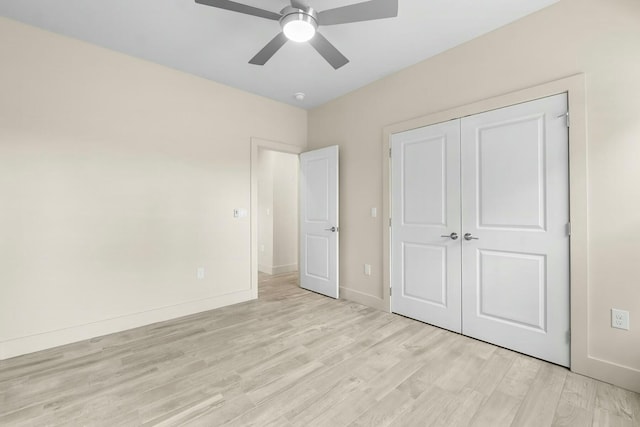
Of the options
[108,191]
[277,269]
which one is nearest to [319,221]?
[277,269]

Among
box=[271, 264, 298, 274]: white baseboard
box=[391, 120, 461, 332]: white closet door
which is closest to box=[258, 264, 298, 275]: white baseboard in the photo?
box=[271, 264, 298, 274]: white baseboard

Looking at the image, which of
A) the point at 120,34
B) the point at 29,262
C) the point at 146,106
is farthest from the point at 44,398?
the point at 120,34

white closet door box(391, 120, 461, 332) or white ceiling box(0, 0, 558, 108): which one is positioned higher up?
white ceiling box(0, 0, 558, 108)

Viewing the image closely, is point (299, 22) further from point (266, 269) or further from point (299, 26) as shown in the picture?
point (266, 269)

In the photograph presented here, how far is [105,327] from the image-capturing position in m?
2.72

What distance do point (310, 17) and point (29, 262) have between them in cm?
299

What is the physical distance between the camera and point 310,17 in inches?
77.5

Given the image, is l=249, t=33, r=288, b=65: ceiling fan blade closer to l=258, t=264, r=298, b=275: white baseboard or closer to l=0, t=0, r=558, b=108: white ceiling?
l=0, t=0, r=558, b=108: white ceiling

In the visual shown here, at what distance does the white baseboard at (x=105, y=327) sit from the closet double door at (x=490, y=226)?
7.18 feet

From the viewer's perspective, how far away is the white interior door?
3826 mm

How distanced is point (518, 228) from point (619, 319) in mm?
824

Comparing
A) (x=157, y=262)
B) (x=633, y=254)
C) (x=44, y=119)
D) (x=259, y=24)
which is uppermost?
(x=259, y=24)

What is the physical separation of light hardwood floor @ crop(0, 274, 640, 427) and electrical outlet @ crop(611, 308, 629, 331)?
Result: 41 cm

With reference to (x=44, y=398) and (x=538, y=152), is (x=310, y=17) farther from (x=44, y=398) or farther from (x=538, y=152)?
(x=44, y=398)
